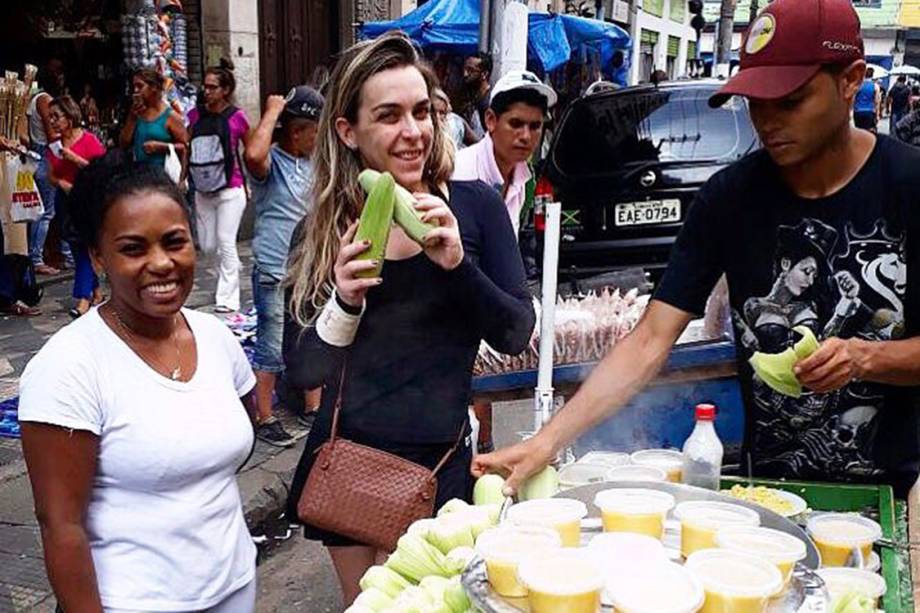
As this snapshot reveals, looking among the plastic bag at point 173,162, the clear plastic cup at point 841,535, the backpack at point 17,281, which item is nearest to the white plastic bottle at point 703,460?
the clear plastic cup at point 841,535

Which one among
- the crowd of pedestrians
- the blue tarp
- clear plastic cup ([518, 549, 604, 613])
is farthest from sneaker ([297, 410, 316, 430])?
the blue tarp

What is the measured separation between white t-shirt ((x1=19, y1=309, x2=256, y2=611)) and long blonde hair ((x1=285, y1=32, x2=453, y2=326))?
16.6 inches

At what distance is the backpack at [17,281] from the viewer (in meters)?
7.74

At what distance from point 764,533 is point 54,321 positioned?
A: 7.18 meters

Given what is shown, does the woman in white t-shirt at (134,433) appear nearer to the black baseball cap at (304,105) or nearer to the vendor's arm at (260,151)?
the black baseball cap at (304,105)

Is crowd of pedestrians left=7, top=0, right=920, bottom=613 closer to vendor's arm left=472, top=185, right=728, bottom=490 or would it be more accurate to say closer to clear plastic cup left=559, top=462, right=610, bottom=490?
vendor's arm left=472, top=185, right=728, bottom=490

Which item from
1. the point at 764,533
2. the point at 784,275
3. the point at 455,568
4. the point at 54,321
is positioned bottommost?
the point at 54,321

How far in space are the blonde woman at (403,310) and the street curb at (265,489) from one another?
2.40m

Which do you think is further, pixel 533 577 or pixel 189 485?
pixel 189 485

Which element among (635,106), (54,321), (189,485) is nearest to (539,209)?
(635,106)

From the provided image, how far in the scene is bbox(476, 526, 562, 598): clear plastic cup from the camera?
154cm

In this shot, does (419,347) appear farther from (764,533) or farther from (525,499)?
(764,533)

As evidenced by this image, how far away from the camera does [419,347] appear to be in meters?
2.33

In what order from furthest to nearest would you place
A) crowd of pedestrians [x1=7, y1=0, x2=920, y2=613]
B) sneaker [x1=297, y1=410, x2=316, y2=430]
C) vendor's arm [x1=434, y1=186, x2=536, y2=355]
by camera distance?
sneaker [x1=297, y1=410, x2=316, y2=430] → vendor's arm [x1=434, y1=186, x2=536, y2=355] → crowd of pedestrians [x1=7, y1=0, x2=920, y2=613]
